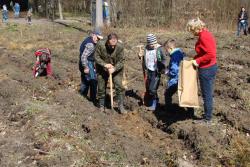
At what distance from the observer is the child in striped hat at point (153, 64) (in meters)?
8.53

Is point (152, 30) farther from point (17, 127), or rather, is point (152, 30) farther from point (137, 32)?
point (17, 127)

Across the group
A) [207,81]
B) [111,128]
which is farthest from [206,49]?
[111,128]

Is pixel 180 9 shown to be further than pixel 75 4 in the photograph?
No

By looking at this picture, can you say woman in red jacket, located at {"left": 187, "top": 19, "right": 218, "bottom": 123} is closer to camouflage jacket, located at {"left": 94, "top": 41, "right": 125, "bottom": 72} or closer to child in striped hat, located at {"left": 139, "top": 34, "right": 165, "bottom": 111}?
child in striped hat, located at {"left": 139, "top": 34, "right": 165, "bottom": 111}

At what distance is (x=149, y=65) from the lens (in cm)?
875

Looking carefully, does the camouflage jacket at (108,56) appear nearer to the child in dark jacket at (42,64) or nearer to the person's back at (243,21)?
the child in dark jacket at (42,64)

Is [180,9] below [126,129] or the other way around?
the other way around

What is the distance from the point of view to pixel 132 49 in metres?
16.1

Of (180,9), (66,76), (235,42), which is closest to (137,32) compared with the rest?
(180,9)

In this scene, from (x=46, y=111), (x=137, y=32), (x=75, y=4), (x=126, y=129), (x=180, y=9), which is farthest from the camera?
(x=75, y=4)

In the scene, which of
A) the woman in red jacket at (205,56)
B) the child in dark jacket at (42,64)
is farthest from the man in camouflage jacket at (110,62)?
the child in dark jacket at (42,64)

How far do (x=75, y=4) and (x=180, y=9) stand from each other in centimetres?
1054

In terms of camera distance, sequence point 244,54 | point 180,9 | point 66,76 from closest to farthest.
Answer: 1. point 66,76
2. point 244,54
3. point 180,9

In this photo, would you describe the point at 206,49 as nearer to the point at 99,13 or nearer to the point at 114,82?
the point at 114,82
